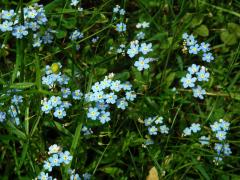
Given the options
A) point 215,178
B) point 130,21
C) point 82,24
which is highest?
point 130,21

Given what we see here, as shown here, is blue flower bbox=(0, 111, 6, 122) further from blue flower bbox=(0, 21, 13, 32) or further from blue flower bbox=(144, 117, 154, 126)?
blue flower bbox=(144, 117, 154, 126)

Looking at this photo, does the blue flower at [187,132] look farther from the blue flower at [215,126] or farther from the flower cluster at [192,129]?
the blue flower at [215,126]

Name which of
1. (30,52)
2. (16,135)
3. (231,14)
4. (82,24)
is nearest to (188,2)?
(231,14)

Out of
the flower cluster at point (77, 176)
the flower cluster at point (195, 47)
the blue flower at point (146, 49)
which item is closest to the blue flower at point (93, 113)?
the flower cluster at point (77, 176)

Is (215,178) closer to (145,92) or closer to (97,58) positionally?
(145,92)

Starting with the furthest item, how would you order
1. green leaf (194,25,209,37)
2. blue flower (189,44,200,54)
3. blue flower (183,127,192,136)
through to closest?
1. green leaf (194,25,209,37)
2. blue flower (189,44,200,54)
3. blue flower (183,127,192,136)

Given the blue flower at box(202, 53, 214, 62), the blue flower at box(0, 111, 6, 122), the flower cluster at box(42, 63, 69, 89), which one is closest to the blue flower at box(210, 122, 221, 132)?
the blue flower at box(202, 53, 214, 62)
